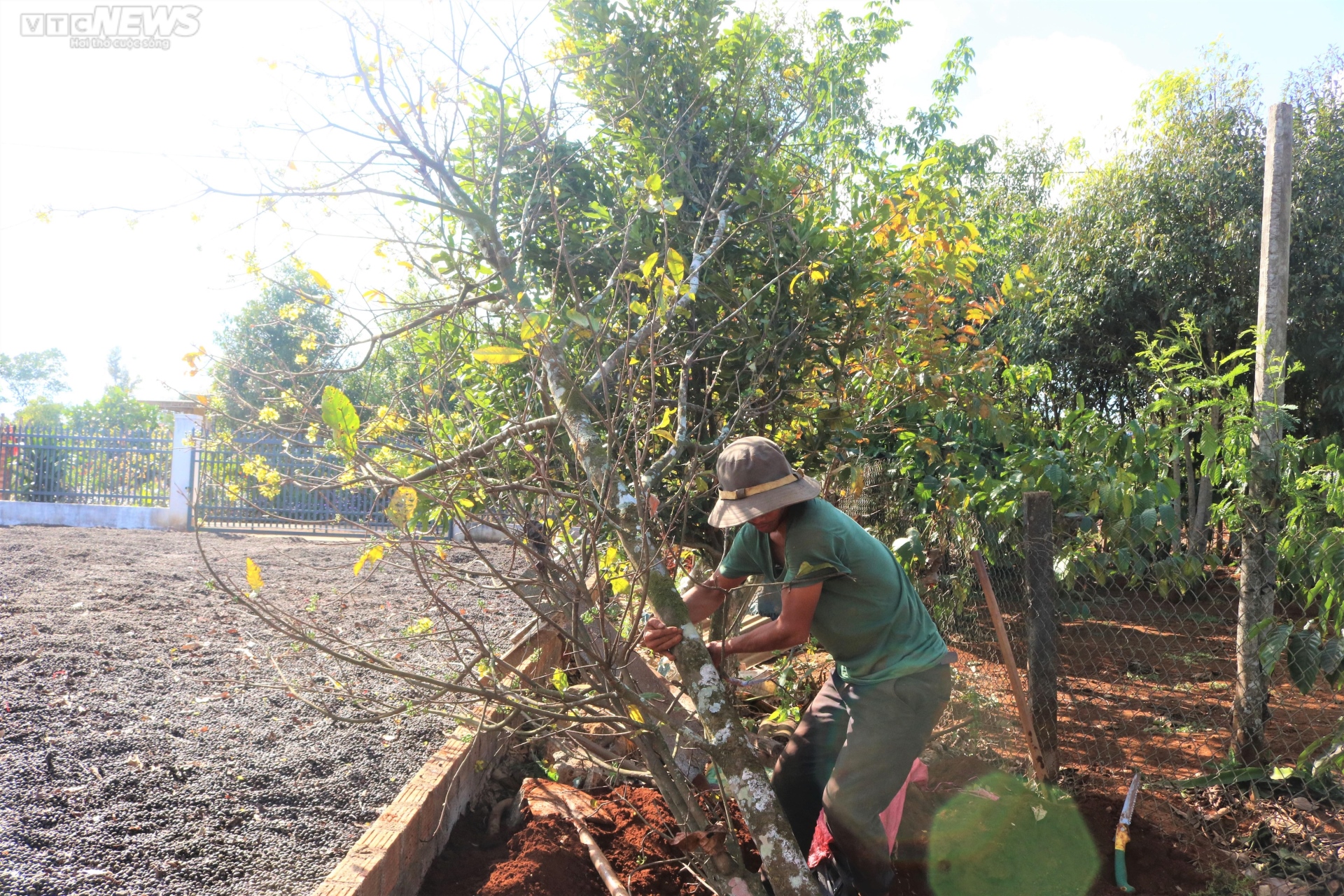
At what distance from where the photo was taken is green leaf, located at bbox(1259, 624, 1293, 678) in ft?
9.57

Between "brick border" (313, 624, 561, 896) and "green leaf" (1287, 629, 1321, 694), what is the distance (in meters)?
2.82

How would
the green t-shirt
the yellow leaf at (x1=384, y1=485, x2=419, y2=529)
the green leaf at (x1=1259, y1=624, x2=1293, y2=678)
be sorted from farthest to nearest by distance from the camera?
1. the green leaf at (x1=1259, y1=624, x2=1293, y2=678)
2. the green t-shirt
3. the yellow leaf at (x1=384, y1=485, x2=419, y2=529)

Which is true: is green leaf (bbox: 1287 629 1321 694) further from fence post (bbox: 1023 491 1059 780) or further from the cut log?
the cut log

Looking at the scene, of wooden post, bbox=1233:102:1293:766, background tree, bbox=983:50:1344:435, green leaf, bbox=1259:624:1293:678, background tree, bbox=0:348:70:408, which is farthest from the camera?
background tree, bbox=0:348:70:408

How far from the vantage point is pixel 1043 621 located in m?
3.44

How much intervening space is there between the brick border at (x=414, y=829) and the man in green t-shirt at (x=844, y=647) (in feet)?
3.11

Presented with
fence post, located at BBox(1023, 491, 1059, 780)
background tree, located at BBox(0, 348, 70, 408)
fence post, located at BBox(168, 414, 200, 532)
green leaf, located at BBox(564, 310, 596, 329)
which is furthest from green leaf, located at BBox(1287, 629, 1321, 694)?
background tree, located at BBox(0, 348, 70, 408)

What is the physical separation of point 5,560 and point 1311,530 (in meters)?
11.8

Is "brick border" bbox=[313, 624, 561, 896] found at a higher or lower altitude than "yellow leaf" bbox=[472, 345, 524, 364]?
lower

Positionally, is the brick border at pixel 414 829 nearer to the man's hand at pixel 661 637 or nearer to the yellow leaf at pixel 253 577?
the man's hand at pixel 661 637

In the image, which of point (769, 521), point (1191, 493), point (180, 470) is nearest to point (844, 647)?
point (769, 521)

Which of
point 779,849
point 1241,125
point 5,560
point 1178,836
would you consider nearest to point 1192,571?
point 1178,836

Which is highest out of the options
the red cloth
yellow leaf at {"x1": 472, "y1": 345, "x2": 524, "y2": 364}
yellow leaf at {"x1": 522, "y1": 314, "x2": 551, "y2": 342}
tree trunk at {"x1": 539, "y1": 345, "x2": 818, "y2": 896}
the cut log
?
yellow leaf at {"x1": 522, "y1": 314, "x2": 551, "y2": 342}

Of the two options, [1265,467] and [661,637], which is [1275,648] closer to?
[1265,467]
